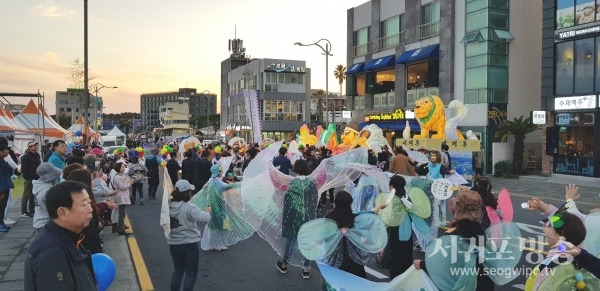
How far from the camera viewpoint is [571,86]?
65.3ft

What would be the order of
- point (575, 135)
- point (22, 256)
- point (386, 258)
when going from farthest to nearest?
point (575, 135), point (22, 256), point (386, 258)

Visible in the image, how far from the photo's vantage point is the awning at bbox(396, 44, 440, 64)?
2491 centimetres

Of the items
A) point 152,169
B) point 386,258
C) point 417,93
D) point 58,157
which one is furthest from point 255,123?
point 386,258

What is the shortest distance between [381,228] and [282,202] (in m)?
2.18

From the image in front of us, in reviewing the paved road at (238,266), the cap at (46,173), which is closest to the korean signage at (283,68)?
the paved road at (238,266)

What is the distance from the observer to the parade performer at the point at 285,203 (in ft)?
20.5

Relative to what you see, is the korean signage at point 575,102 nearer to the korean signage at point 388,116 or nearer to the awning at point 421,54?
the awning at point 421,54

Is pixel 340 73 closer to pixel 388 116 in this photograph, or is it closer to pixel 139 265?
pixel 388 116

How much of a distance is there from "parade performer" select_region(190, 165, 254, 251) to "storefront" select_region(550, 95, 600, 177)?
17.9 metres

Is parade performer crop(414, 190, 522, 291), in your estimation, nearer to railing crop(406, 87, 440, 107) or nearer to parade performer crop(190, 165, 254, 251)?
parade performer crop(190, 165, 254, 251)

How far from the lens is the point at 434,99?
1894 centimetres

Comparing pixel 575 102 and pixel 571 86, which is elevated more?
pixel 571 86

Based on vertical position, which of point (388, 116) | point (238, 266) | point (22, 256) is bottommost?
point (238, 266)

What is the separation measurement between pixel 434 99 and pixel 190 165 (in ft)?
39.1
